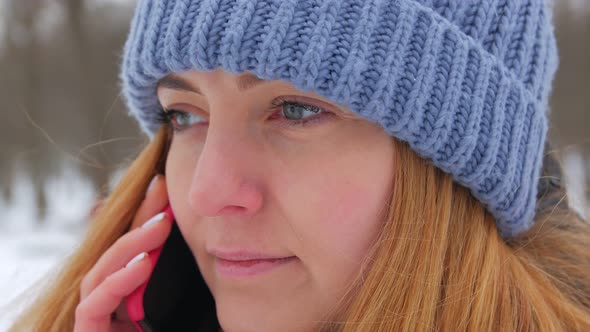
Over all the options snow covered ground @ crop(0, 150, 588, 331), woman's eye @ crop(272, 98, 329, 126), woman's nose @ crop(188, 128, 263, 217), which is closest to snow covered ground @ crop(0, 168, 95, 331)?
snow covered ground @ crop(0, 150, 588, 331)

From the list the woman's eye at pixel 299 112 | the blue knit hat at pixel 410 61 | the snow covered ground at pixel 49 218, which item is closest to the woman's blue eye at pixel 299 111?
the woman's eye at pixel 299 112

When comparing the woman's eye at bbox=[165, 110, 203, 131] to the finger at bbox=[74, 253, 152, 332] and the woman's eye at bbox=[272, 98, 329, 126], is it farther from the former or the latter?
the finger at bbox=[74, 253, 152, 332]

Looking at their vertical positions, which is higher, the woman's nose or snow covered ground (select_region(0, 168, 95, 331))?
the woman's nose

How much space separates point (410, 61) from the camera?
1238mm

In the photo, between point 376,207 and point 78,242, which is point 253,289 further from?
point 78,242

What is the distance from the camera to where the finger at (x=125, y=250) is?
1.73 meters

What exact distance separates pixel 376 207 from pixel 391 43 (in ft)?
1.18

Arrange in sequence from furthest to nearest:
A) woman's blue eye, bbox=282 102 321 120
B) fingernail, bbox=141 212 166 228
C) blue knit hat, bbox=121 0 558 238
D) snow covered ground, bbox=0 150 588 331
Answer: snow covered ground, bbox=0 150 588 331, fingernail, bbox=141 212 166 228, woman's blue eye, bbox=282 102 321 120, blue knit hat, bbox=121 0 558 238

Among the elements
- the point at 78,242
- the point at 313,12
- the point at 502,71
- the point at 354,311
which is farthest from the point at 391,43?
the point at 78,242

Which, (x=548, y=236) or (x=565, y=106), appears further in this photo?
(x=565, y=106)

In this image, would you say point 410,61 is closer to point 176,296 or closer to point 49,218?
point 176,296

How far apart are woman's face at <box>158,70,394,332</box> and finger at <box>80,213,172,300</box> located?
0.44 m

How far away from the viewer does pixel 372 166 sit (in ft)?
4.20

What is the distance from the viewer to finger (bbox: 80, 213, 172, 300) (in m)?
1.73
